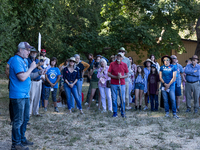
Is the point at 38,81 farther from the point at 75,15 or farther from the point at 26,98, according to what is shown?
the point at 75,15

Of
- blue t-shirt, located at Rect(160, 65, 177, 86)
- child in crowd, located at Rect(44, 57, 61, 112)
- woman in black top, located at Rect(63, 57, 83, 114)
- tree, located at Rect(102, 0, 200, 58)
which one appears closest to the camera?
blue t-shirt, located at Rect(160, 65, 177, 86)

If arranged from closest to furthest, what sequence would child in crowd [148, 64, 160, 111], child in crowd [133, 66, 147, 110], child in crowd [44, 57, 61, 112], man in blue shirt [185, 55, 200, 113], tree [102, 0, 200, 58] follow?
child in crowd [44, 57, 61, 112] → man in blue shirt [185, 55, 200, 113] → child in crowd [148, 64, 160, 111] → child in crowd [133, 66, 147, 110] → tree [102, 0, 200, 58]

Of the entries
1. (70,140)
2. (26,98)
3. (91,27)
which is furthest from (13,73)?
(91,27)

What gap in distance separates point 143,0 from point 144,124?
1608 cm

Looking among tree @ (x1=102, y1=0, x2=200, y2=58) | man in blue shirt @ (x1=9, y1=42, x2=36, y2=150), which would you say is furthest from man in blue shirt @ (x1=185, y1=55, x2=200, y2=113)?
tree @ (x1=102, y1=0, x2=200, y2=58)

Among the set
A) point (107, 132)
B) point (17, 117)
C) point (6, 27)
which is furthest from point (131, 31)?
point (17, 117)

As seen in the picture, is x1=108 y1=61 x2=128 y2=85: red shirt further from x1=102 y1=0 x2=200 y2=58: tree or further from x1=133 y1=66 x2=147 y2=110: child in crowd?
x1=102 y1=0 x2=200 y2=58: tree

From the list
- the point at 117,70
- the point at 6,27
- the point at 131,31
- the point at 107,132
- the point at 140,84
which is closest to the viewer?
the point at 107,132

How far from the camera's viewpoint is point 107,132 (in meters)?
6.37

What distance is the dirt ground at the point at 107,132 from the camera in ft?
17.5

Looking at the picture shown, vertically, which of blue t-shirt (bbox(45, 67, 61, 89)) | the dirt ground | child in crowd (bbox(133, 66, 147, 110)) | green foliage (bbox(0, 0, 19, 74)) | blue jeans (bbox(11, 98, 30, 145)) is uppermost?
green foliage (bbox(0, 0, 19, 74))

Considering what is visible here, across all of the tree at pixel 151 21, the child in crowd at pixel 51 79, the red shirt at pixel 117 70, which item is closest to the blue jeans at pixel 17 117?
the red shirt at pixel 117 70

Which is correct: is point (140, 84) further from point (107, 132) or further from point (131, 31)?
point (131, 31)

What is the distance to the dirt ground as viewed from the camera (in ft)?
17.5
